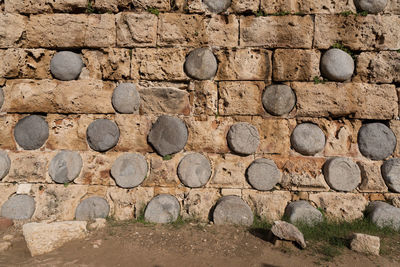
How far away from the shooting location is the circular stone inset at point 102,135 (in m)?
3.18

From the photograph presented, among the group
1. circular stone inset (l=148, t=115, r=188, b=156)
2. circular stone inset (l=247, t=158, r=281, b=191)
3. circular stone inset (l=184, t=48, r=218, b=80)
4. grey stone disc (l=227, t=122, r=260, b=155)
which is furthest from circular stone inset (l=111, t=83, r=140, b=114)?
circular stone inset (l=247, t=158, r=281, b=191)

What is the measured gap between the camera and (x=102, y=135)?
3184 millimetres

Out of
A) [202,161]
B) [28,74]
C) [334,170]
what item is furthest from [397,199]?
[28,74]

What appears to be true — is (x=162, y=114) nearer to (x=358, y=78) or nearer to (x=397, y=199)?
(x=358, y=78)

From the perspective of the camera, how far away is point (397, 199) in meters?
3.04

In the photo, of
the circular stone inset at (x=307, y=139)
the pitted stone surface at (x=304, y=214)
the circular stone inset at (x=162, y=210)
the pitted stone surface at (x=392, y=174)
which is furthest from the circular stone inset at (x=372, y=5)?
the circular stone inset at (x=162, y=210)

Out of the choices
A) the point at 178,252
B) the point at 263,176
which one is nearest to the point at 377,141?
the point at 263,176

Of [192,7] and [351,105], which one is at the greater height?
[192,7]

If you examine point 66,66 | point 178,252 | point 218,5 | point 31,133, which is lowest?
point 178,252

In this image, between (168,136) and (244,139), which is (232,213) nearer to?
(244,139)

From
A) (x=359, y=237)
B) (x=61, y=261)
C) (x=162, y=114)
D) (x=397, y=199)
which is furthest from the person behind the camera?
(x=162, y=114)

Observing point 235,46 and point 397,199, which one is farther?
point 235,46

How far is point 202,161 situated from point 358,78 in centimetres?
218

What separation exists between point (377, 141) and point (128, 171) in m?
3.01
